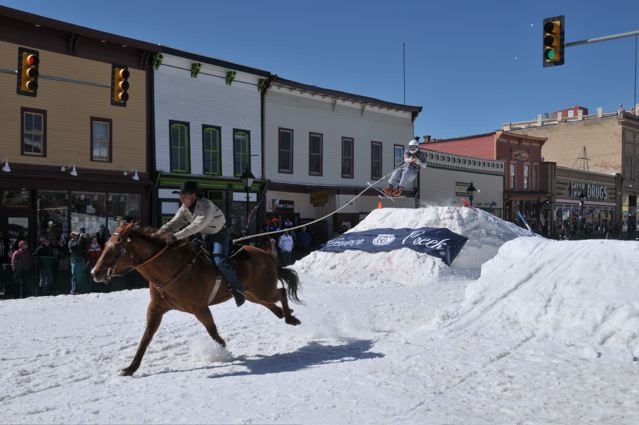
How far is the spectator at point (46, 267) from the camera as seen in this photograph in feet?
48.6

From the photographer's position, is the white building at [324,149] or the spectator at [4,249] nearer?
the spectator at [4,249]

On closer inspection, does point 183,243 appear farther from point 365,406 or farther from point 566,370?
point 566,370

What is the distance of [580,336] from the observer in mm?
7645

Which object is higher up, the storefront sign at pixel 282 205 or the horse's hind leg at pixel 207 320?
the storefront sign at pixel 282 205

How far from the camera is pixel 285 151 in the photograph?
28.4m

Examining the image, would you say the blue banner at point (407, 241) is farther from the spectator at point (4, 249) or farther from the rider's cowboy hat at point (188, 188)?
the rider's cowboy hat at point (188, 188)

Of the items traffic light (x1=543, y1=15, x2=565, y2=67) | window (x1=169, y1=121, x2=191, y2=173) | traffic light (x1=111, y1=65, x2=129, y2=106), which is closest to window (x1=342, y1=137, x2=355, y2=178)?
window (x1=169, y1=121, x2=191, y2=173)

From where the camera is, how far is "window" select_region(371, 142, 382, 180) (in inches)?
1287

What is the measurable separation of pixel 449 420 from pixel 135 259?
3.85m

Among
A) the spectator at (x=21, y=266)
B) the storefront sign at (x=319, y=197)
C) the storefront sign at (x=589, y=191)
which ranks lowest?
the spectator at (x=21, y=266)

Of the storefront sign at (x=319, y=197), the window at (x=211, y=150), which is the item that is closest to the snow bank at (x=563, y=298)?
the window at (x=211, y=150)

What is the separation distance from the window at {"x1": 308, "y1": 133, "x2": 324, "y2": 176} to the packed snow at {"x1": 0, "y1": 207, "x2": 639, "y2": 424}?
57.8 ft

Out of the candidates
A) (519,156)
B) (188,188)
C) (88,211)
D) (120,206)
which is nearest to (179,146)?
(120,206)

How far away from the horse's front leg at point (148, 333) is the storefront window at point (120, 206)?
1553 cm
